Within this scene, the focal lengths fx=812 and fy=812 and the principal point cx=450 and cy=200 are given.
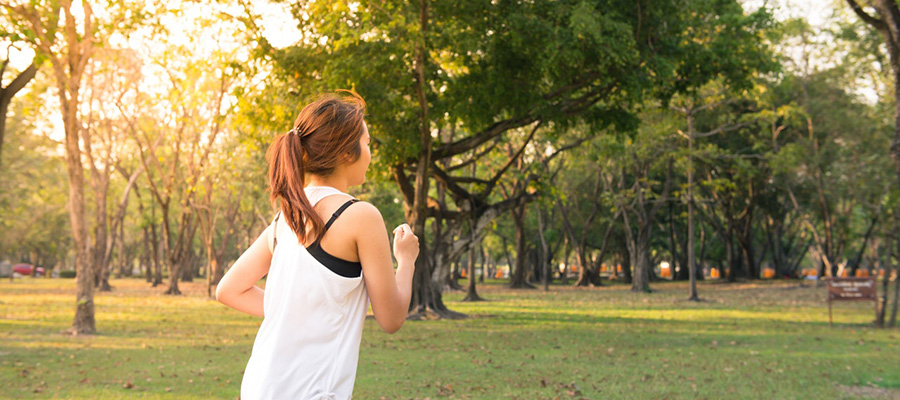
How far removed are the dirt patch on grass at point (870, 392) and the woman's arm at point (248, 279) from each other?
902cm

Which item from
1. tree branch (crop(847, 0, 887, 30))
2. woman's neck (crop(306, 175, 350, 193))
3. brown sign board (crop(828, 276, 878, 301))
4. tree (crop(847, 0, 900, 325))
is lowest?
brown sign board (crop(828, 276, 878, 301))

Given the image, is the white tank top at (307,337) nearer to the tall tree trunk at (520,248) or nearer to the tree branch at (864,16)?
the tree branch at (864,16)

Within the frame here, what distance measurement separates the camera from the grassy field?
1007 cm

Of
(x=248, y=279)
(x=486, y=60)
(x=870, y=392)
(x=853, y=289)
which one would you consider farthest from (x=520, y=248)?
(x=248, y=279)

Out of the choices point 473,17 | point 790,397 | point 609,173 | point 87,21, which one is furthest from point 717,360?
point 609,173

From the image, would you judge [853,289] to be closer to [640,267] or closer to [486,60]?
[486,60]

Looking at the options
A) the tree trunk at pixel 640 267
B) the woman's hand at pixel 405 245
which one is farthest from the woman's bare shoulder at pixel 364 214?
the tree trunk at pixel 640 267

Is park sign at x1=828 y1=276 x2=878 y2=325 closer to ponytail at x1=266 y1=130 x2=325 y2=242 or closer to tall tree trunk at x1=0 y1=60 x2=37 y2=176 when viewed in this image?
tall tree trunk at x1=0 y1=60 x2=37 y2=176

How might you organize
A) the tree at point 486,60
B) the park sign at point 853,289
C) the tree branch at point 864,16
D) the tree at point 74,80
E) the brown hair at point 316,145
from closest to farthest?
the brown hair at point 316,145
the tree branch at point 864,16
the tree at point 74,80
the tree at point 486,60
the park sign at point 853,289

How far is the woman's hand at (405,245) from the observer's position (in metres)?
2.50

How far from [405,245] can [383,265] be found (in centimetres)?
15

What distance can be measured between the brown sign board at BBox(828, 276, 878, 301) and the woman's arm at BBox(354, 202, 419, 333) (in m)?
18.3

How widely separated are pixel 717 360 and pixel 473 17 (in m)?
9.57

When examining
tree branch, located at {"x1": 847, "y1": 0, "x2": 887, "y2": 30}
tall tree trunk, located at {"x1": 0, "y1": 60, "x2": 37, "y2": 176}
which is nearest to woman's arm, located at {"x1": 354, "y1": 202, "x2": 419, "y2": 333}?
tree branch, located at {"x1": 847, "y1": 0, "x2": 887, "y2": 30}
